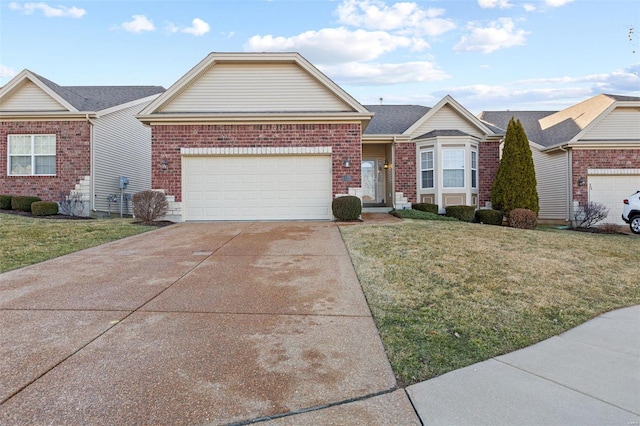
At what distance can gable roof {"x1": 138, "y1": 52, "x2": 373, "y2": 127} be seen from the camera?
39.9ft

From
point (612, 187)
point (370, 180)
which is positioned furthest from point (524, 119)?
point (370, 180)

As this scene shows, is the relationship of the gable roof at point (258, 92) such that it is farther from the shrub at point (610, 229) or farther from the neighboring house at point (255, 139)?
the shrub at point (610, 229)

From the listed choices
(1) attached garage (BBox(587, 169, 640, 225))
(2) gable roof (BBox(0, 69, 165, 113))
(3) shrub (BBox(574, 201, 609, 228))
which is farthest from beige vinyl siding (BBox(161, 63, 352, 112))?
(1) attached garage (BBox(587, 169, 640, 225))

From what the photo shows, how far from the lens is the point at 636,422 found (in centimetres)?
228

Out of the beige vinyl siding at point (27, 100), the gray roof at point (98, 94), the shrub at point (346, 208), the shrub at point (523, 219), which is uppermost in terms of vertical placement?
the gray roof at point (98, 94)

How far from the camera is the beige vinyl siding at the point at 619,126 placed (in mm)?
15906

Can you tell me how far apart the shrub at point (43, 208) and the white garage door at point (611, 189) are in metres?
21.6

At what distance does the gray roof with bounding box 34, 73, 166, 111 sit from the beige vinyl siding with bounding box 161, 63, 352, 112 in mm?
5894

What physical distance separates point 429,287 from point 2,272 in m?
6.43

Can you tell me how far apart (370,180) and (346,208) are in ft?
24.4

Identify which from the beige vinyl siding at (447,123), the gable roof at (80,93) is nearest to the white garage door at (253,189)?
the beige vinyl siding at (447,123)

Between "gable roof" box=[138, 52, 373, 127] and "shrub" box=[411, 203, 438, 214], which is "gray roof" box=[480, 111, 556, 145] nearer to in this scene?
"shrub" box=[411, 203, 438, 214]

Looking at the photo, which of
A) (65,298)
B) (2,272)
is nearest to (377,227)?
(65,298)

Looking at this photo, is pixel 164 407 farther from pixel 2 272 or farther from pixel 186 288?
pixel 2 272
